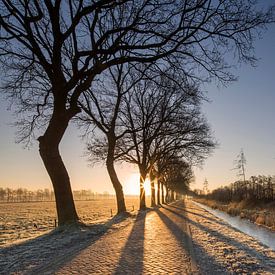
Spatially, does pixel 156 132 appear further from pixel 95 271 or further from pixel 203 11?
pixel 95 271

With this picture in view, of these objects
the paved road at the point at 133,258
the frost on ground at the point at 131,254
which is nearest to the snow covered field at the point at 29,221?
the frost on ground at the point at 131,254

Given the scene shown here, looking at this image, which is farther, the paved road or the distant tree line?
the distant tree line

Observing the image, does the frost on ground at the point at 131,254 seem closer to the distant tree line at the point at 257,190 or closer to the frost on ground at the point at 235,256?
the frost on ground at the point at 235,256

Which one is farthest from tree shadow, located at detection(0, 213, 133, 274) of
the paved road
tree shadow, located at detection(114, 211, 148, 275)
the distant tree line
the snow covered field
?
the distant tree line

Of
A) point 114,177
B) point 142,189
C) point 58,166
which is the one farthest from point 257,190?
point 58,166

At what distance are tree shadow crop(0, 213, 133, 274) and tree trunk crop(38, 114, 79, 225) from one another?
897mm

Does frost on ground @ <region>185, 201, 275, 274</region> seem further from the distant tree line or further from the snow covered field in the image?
the distant tree line

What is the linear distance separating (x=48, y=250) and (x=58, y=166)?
18.9 ft

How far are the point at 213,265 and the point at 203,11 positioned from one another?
363 inches

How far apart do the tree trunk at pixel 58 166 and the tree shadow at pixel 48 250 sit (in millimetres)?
897

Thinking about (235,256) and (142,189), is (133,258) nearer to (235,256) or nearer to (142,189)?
(235,256)

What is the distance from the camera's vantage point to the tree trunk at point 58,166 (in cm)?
1600

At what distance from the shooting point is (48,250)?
10.8 meters

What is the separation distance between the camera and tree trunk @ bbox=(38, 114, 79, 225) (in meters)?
16.0
